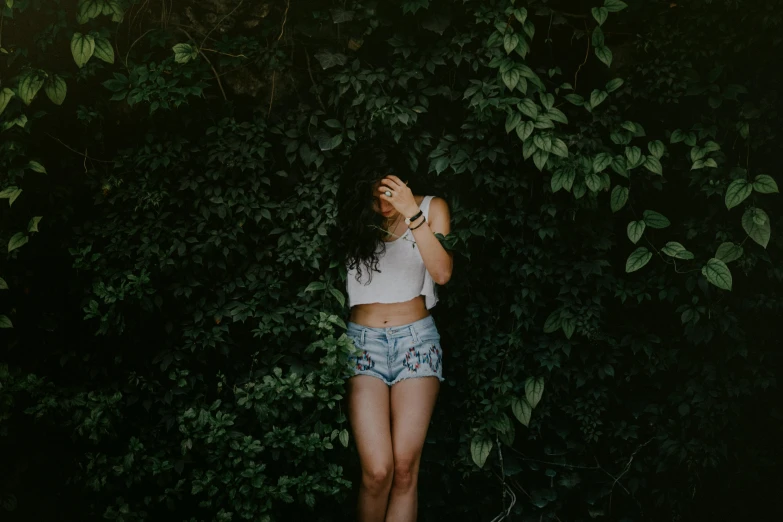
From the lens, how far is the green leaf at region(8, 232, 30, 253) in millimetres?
2609

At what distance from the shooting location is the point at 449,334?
301 cm

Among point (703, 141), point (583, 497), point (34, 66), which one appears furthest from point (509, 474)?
point (34, 66)

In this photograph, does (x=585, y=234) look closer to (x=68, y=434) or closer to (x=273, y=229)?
(x=273, y=229)

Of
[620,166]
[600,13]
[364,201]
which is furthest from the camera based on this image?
[364,201]

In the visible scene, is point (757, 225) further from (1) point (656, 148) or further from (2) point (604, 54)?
(2) point (604, 54)

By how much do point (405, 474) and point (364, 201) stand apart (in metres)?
1.26

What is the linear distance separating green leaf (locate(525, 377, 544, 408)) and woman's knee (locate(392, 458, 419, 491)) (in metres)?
0.63

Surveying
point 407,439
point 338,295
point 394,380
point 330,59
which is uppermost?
point 330,59

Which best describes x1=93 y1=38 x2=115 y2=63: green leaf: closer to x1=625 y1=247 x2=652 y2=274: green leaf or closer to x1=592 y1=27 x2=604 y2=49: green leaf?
x1=592 y1=27 x2=604 y2=49: green leaf

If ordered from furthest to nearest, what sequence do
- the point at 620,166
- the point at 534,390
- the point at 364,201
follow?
the point at 534,390, the point at 364,201, the point at 620,166

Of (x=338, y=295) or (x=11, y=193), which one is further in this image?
(x=338, y=295)

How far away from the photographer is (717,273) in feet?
8.17

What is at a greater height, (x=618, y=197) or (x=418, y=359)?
(x=618, y=197)

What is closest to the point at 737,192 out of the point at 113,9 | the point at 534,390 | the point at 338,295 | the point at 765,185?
the point at 765,185
